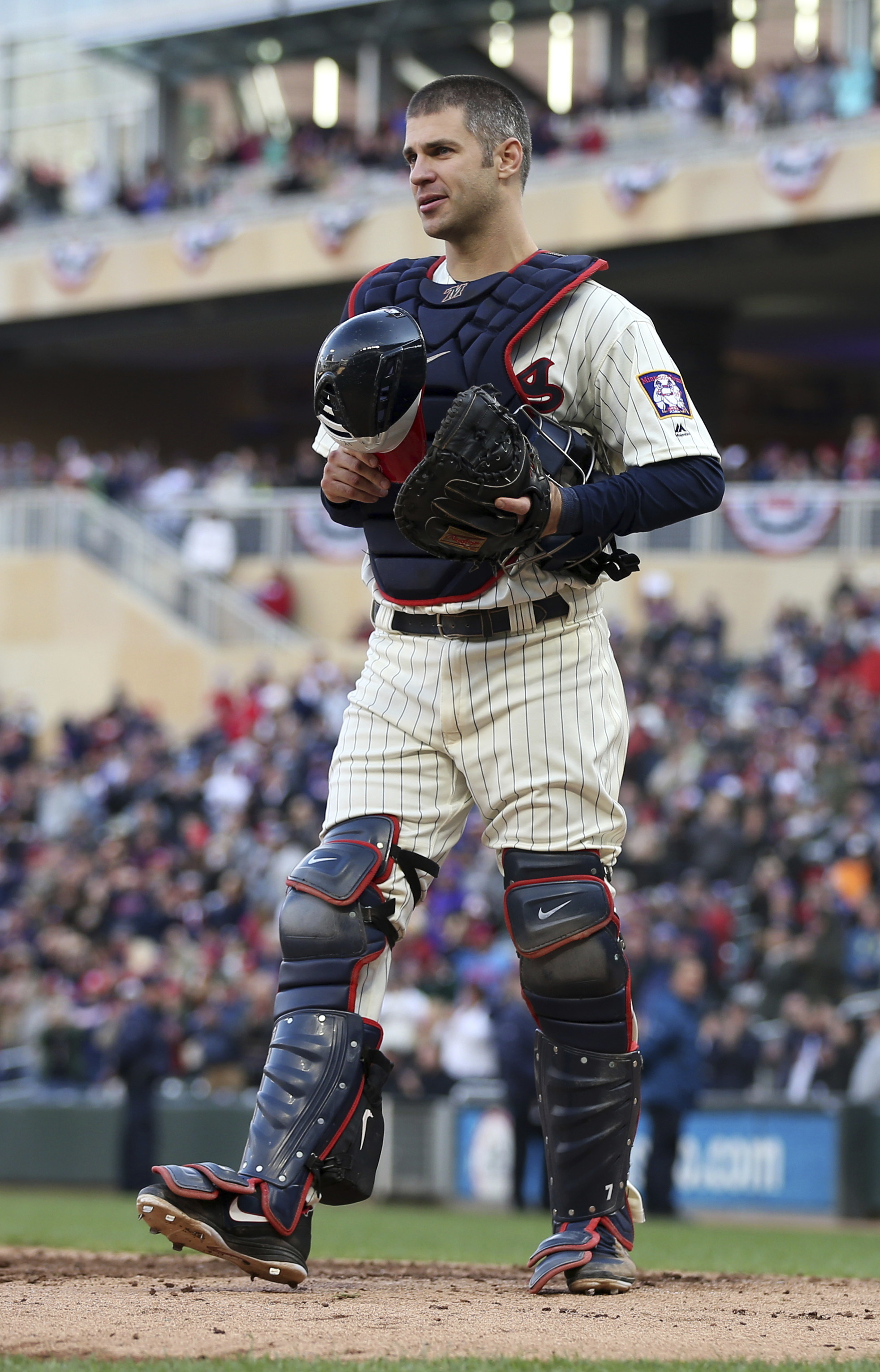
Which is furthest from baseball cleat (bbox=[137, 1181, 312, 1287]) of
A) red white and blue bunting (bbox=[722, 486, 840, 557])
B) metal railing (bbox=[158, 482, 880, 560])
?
red white and blue bunting (bbox=[722, 486, 840, 557])

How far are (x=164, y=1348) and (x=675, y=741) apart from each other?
14.5 m

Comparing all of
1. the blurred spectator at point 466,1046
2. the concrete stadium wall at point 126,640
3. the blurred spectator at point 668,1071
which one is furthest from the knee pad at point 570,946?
the concrete stadium wall at point 126,640

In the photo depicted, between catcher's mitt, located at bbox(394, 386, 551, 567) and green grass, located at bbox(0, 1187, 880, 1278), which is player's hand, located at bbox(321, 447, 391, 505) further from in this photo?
green grass, located at bbox(0, 1187, 880, 1278)

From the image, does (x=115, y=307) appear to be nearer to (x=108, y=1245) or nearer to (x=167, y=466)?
(x=167, y=466)

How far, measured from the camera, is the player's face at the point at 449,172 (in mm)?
4570

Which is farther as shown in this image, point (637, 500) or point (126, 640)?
point (126, 640)

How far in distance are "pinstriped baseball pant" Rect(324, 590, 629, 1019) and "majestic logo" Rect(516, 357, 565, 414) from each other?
0.46 metres

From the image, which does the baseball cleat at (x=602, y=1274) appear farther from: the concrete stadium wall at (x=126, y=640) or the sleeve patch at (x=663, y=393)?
the concrete stadium wall at (x=126, y=640)

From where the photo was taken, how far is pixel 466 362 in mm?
4531

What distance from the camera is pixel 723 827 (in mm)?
16094

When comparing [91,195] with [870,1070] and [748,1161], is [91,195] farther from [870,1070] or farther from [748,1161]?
Answer: [870,1070]

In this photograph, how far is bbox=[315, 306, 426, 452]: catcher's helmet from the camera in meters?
4.32

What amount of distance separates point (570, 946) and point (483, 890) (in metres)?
12.2

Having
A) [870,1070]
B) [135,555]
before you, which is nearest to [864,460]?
[135,555]
